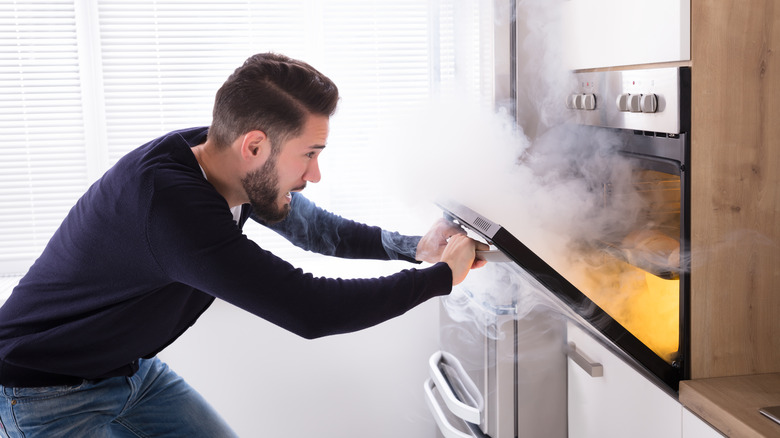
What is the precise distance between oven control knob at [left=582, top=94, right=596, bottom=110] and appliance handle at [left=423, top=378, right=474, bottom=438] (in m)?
1.00

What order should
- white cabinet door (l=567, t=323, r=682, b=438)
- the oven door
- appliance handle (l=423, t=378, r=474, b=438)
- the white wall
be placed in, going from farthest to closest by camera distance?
the white wall < appliance handle (l=423, t=378, r=474, b=438) < white cabinet door (l=567, t=323, r=682, b=438) < the oven door

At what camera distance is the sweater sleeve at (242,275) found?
127 cm

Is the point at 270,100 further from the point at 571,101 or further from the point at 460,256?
the point at 571,101

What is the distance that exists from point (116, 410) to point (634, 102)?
1275 mm

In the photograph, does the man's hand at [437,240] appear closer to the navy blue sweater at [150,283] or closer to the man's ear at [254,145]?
the navy blue sweater at [150,283]

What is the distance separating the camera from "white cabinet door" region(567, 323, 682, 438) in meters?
1.46

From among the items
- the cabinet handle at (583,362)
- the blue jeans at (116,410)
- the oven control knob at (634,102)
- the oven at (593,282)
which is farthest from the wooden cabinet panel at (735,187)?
the blue jeans at (116,410)

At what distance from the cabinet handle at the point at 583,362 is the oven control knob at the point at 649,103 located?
2.00 ft

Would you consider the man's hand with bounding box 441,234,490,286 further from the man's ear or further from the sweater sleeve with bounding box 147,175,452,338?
the man's ear

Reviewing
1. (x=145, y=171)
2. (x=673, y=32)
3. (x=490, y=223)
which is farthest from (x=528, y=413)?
(x=145, y=171)

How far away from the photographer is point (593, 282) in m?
1.66

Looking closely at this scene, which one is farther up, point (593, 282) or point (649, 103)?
point (649, 103)

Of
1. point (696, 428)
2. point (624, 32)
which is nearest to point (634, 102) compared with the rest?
point (624, 32)

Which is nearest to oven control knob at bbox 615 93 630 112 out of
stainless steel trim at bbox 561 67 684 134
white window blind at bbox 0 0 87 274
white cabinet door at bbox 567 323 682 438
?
stainless steel trim at bbox 561 67 684 134
